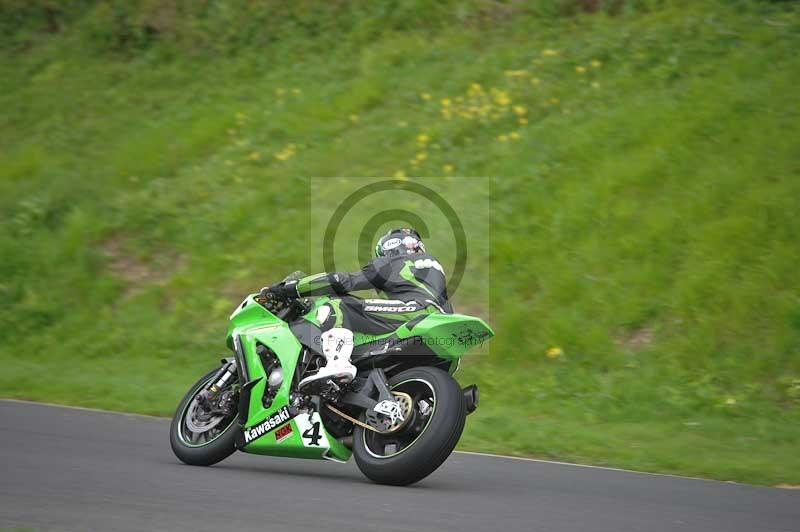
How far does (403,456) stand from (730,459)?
367 centimetres

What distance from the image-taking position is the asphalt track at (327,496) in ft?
18.5

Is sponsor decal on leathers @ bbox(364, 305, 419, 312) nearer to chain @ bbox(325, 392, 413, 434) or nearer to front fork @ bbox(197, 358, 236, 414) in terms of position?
chain @ bbox(325, 392, 413, 434)

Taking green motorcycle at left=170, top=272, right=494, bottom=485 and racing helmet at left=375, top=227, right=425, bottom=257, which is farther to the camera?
racing helmet at left=375, top=227, right=425, bottom=257

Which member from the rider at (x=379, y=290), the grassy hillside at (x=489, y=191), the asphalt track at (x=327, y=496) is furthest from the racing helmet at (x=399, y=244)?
the grassy hillside at (x=489, y=191)

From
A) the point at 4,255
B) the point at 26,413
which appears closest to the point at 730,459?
the point at 26,413

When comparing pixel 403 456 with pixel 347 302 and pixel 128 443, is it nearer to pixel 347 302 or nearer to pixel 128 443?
pixel 347 302

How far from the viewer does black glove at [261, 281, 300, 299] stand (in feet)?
25.1

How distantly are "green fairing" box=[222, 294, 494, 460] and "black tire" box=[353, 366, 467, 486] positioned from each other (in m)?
0.28

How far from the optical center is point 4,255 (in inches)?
618

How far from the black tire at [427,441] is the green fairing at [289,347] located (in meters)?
0.28

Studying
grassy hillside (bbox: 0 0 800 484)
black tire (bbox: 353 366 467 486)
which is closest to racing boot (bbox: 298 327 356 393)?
black tire (bbox: 353 366 467 486)

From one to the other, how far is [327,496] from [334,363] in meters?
1.09

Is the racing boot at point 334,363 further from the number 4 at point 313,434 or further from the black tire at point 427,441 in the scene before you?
the black tire at point 427,441

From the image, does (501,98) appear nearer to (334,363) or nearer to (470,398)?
(334,363)
